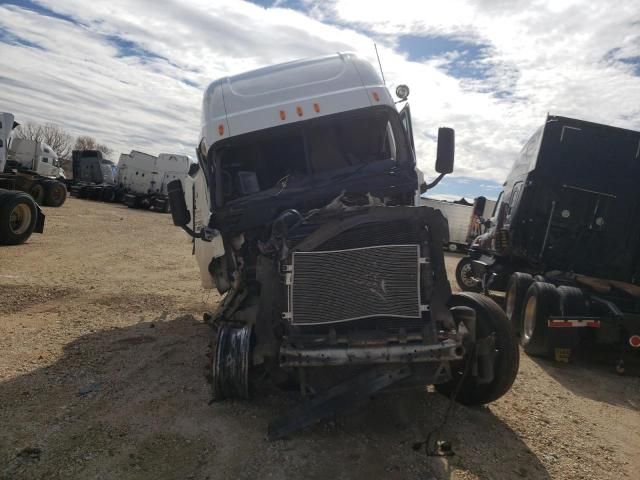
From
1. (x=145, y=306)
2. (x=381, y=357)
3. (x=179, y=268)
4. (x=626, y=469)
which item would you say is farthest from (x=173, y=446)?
(x=179, y=268)

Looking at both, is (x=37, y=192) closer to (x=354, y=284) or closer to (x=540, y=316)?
(x=540, y=316)

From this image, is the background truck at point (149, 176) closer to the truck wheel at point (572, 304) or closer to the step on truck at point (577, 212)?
the step on truck at point (577, 212)

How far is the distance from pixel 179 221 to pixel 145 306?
271 cm

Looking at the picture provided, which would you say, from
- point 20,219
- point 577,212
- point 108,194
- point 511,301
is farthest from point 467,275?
point 108,194

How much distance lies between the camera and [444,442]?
3547 millimetres

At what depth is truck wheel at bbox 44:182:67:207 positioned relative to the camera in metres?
21.6

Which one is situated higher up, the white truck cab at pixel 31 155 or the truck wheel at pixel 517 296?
the white truck cab at pixel 31 155

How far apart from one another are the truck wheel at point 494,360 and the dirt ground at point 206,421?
19 cm

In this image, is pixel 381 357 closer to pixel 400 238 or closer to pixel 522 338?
pixel 400 238

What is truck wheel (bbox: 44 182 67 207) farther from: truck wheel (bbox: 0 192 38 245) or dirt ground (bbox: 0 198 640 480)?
dirt ground (bbox: 0 198 640 480)

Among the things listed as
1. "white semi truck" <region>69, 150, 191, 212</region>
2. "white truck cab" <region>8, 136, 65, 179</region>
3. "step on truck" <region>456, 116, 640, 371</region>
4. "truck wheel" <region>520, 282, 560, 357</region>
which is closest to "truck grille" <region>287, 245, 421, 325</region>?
"truck wheel" <region>520, 282, 560, 357</region>

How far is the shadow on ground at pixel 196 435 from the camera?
10.1 feet

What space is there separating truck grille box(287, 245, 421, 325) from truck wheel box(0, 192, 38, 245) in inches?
401

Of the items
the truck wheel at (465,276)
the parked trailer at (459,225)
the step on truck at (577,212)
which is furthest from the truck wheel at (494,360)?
the parked trailer at (459,225)
